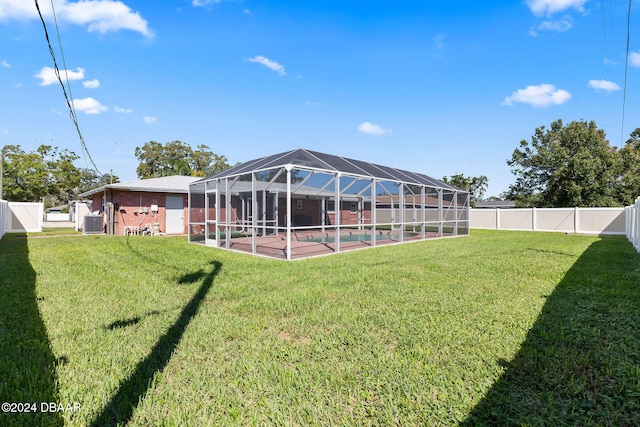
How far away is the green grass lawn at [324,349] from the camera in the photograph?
194cm

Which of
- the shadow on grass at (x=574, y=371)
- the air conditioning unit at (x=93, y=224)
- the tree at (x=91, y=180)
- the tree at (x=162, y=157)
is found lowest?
the shadow on grass at (x=574, y=371)

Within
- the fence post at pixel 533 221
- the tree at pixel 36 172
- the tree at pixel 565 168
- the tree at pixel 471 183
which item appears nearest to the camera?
the fence post at pixel 533 221

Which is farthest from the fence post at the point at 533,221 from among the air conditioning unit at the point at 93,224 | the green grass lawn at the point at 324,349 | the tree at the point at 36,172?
the tree at the point at 36,172

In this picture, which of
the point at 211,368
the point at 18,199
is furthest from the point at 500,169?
the point at 18,199

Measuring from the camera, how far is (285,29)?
11953mm

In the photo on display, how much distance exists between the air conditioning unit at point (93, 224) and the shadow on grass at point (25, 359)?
12.0 meters

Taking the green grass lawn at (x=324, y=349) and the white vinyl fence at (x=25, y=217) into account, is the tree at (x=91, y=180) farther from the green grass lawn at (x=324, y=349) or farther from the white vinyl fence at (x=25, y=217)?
the green grass lawn at (x=324, y=349)

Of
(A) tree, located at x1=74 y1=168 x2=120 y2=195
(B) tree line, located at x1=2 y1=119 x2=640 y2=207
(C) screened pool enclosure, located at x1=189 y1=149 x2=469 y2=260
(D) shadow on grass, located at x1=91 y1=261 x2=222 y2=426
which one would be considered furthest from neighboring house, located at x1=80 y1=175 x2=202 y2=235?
(A) tree, located at x1=74 y1=168 x2=120 y2=195

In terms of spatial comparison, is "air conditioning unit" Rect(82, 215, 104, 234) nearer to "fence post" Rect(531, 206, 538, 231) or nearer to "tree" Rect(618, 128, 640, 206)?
"fence post" Rect(531, 206, 538, 231)

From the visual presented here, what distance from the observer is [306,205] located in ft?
56.7

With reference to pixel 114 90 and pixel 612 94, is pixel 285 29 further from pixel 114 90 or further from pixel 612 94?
pixel 612 94

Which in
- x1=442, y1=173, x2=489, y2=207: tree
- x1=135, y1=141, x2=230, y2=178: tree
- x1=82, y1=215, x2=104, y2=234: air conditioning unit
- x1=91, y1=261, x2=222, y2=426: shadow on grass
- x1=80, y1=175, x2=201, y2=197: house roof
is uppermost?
x1=135, y1=141, x2=230, y2=178: tree

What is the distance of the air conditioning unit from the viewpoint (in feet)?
48.9

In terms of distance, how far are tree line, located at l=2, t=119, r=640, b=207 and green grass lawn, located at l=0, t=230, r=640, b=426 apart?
19.1 metres
